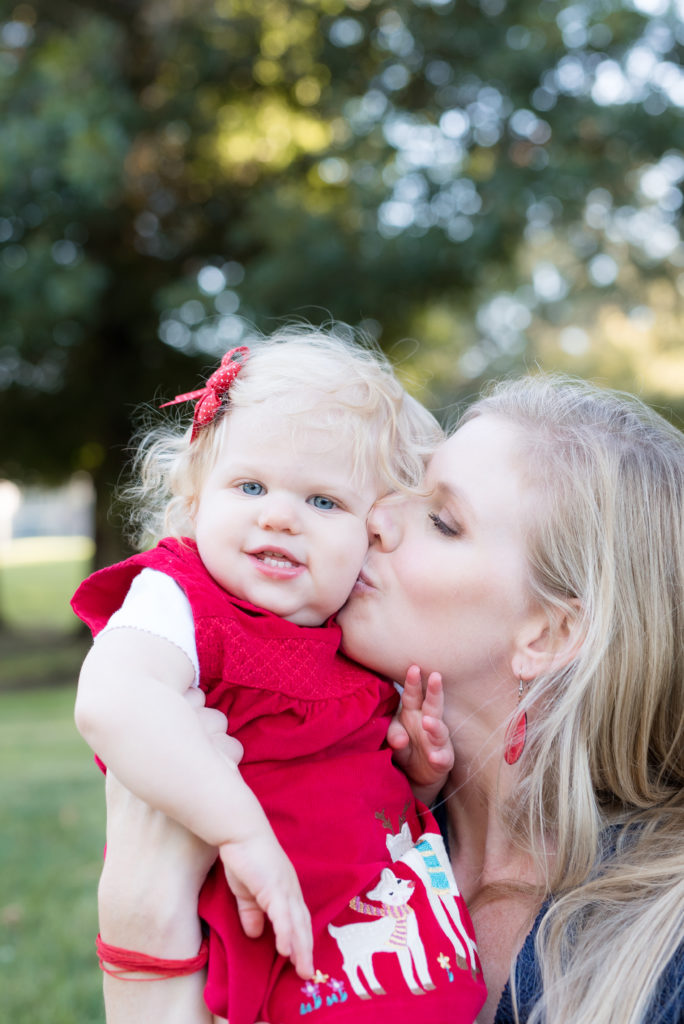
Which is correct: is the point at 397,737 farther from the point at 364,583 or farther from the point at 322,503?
the point at 322,503

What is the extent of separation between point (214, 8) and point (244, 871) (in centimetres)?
1385

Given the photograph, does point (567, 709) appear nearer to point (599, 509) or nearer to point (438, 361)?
point (599, 509)

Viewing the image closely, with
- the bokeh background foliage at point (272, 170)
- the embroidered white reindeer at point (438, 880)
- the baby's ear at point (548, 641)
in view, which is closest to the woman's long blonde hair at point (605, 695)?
the baby's ear at point (548, 641)

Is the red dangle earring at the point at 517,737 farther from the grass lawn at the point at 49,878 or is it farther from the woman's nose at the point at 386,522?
the grass lawn at the point at 49,878

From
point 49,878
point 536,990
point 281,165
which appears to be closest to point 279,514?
point 536,990

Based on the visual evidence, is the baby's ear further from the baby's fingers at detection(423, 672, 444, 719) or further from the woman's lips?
the woman's lips

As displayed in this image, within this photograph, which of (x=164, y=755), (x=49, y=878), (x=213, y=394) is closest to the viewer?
(x=164, y=755)

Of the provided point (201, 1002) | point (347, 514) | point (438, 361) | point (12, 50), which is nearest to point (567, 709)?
point (347, 514)

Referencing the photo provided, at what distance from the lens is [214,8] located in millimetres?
13164

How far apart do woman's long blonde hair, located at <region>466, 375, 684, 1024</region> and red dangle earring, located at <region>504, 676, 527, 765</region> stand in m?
0.02

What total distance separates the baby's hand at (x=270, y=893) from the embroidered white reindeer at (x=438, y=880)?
318 mm

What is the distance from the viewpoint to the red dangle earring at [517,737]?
6.84ft

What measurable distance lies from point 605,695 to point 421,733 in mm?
400

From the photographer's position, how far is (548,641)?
81.8 inches
